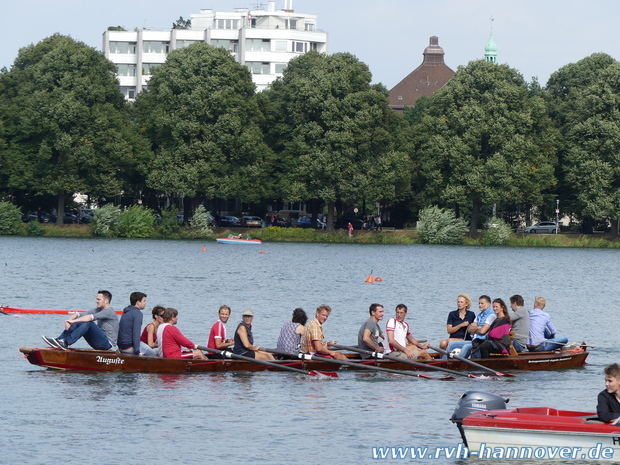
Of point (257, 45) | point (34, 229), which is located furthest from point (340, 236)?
point (257, 45)

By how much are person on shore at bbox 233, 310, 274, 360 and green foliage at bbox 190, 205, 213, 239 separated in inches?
2926

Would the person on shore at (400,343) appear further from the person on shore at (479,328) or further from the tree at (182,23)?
the tree at (182,23)

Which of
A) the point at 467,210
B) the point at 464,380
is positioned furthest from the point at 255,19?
the point at 464,380

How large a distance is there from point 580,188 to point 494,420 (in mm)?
86720

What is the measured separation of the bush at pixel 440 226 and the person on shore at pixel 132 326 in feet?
245

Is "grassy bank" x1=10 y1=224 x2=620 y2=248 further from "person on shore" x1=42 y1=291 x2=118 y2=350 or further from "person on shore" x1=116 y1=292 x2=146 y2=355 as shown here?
"person on shore" x1=116 y1=292 x2=146 y2=355

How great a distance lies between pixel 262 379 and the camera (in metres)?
29.3

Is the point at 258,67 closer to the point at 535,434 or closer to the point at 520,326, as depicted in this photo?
the point at 520,326

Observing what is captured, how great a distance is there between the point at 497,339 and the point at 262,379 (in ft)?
20.8

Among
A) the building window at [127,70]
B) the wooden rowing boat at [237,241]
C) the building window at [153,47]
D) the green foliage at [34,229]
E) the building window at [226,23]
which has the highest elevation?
the building window at [226,23]

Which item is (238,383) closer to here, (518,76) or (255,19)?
(518,76)

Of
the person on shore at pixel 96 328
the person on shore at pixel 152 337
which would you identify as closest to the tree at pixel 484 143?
the person on shore at pixel 152 337

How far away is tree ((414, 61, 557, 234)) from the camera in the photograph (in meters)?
101

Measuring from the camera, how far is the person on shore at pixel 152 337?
91.4 feet
